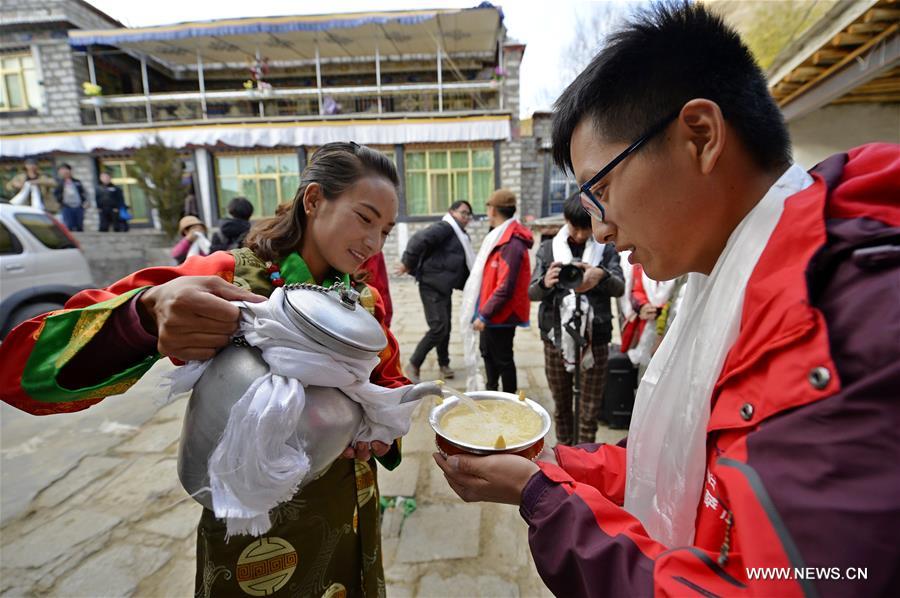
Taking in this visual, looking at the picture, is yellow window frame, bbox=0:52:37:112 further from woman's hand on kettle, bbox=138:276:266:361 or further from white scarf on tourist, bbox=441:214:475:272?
woman's hand on kettle, bbox=138:276:266:361

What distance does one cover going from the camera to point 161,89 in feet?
59.6

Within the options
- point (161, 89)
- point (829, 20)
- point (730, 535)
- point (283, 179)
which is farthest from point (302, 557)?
point (161, 89)

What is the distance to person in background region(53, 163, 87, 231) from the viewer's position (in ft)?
43.9

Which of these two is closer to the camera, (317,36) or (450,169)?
(450,169)

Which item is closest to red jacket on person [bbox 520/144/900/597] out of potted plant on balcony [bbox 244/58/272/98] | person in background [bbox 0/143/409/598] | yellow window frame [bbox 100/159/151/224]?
person in background [bbox 0/143/409/598]

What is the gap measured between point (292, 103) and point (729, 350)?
1822 centimetres

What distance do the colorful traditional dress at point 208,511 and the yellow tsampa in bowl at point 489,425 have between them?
0.35 meters

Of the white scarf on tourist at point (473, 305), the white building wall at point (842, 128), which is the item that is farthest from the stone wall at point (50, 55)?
the white building wall at point (842, 128)

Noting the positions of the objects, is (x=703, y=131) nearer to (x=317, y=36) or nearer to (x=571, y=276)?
(x=571, y=276)

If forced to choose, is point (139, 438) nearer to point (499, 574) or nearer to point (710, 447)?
point (499, 574)

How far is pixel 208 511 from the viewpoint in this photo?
124cm

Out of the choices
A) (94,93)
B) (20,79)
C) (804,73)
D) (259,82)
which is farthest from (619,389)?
(20,79)

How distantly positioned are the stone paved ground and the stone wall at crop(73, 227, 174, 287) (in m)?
9.96

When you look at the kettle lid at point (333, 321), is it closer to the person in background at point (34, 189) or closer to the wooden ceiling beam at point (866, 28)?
the wooden ceiling beam at point (866, 28)
